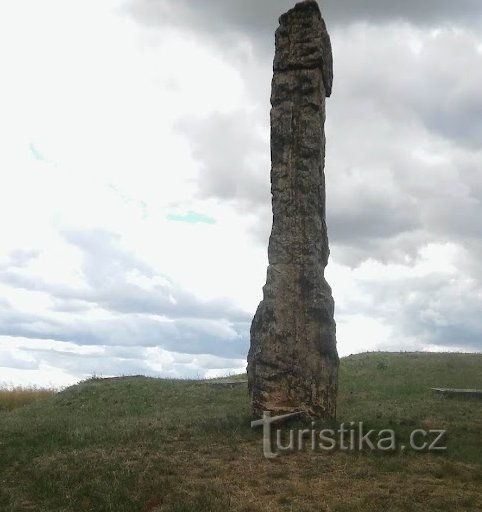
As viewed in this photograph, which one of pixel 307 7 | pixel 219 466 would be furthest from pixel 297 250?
pixel 307 7

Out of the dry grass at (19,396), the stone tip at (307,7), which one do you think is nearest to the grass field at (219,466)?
the dry grass at (19,396)

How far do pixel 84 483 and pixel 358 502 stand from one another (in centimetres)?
439

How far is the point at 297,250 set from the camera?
16.0m

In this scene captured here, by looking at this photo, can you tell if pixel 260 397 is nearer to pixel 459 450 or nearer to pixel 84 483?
pixel 459 450

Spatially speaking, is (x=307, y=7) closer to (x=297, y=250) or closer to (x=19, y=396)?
(x=297, y=250)

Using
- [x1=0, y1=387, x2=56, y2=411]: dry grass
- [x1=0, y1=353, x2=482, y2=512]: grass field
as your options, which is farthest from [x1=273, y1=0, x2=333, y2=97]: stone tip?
[x1=0, y1=387, x2=56, y2=411]: dry grass

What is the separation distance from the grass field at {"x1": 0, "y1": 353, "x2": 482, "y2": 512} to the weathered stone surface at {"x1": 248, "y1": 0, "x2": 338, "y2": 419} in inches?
45.8

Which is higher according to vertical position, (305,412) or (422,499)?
(305,412)

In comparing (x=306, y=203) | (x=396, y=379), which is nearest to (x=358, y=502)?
(x=306, y=203)

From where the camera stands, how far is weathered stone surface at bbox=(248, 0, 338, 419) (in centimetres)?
1558

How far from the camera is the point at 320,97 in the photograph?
663 inches

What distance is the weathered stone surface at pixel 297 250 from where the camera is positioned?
15578 millimetres

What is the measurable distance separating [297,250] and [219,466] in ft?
19.4

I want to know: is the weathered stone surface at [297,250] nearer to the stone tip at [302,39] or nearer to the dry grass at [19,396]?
the stone tip at [302,39]
